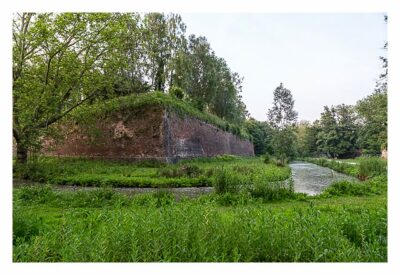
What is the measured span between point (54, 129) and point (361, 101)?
2493cm

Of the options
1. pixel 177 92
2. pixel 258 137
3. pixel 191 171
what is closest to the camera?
pixel 191 171

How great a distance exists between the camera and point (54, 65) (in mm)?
11117

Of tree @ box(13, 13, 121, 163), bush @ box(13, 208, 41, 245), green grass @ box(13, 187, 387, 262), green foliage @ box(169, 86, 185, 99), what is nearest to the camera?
green grass @ box(13, 187, 387, 262)

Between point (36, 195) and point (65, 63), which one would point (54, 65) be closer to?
point (65, 63)

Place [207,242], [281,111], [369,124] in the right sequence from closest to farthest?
[207,242] < [369,124] < [281,111]

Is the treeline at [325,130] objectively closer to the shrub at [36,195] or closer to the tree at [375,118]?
the tree at [375,118]

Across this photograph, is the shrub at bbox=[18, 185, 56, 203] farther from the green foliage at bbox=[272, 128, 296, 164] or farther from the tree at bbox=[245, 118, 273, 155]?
the tree at bbox=[245, 118, 273, 155]

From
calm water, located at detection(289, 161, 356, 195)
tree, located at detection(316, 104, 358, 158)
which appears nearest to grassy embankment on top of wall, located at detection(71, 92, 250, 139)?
calm water, located at detection(289, 161, 356, 195)

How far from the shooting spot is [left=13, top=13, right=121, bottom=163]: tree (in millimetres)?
9570

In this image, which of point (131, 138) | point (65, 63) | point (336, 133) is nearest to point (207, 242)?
point (65, 63)

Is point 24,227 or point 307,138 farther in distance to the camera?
point 307,138

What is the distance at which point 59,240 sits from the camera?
9.90 ft

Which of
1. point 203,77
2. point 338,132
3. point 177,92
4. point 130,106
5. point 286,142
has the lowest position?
point 286,142
